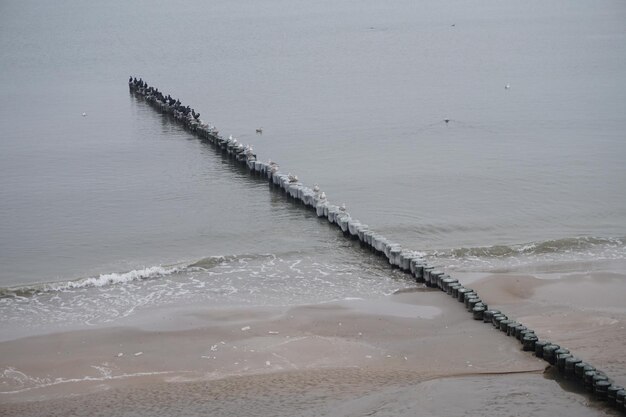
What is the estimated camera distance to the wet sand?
17.9 meters

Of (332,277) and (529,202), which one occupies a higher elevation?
(529,202)

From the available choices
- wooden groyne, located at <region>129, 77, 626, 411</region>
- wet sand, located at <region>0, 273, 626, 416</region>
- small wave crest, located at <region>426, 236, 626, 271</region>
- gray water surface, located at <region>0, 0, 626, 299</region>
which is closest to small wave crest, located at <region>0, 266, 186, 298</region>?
gray water surface, located at <region>0, 0, 626, 299</region>

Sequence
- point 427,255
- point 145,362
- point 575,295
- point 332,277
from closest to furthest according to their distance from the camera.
→ point 145,362 → point 575,295 → point 332,277 → point 427,255

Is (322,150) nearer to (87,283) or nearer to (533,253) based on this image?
(533,253)

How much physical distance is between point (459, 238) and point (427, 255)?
215cm

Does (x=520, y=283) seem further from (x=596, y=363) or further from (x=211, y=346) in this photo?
(x=211, y=346)

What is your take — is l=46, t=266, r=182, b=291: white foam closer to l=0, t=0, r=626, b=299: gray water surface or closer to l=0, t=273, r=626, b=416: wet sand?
l=0, t=0, r=626, b=299: gray water surface

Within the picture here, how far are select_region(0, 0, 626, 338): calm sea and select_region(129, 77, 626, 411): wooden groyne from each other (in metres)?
0.45

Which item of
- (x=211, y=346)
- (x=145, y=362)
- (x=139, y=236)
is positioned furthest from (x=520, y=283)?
(x=139, y=236)

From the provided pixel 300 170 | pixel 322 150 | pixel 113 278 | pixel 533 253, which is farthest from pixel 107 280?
pixel 322 150

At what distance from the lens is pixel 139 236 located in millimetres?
29953

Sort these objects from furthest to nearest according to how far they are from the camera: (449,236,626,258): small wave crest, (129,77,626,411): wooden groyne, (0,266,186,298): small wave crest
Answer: (449,236,626,258): small wave crest
(0,266,186,298): small wave crest
(129,77,626,411): wooden groyne

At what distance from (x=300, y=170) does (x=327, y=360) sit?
18302 mm

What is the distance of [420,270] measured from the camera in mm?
24594
